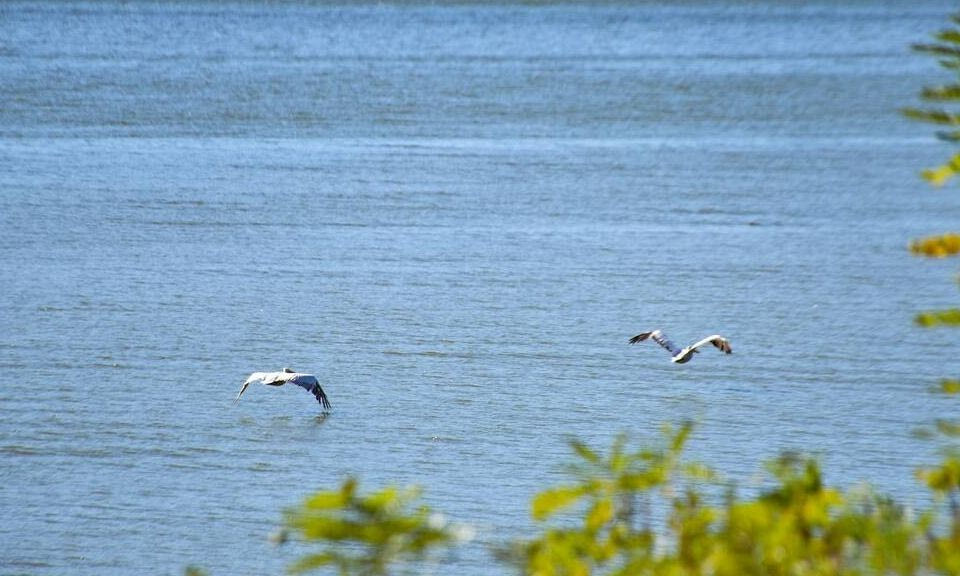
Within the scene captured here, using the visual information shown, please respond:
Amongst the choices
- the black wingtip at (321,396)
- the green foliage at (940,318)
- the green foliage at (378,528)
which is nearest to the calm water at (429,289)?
the black wingtip at (321,396)

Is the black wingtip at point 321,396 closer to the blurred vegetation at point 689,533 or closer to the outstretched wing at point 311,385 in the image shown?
the outstretched wing at point 311,385

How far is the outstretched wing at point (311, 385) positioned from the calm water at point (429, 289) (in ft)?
0.23

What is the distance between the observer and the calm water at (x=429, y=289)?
23.4ft

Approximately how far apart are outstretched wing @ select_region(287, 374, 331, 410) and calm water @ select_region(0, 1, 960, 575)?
0.07 meters

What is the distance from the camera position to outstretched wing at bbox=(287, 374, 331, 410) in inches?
311

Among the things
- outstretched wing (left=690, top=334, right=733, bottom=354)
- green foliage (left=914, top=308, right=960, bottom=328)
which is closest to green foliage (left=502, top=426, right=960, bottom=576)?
green foliage (left=914, top=308, right=960, bottom=328)

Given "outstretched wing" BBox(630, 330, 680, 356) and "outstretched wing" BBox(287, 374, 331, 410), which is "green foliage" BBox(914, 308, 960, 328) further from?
"outstretched wing" BBox(630, 330, 680, 356)

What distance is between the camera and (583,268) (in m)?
10.8

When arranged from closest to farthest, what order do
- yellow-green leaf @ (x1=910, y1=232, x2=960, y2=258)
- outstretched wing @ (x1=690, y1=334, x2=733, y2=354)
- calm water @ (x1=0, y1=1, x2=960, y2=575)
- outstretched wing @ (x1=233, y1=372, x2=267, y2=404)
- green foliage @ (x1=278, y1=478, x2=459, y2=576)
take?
green foliage @ (x1=278, y1=478, x2=459, y2=576)
yellow-green leaf @ (x1=910, y1=232, x2=960, y2=258)
calm water @ (x1=0, y1=1, x2=960, y2=575)
outstretched wing @ (x1=233, y1=372, x2=267, y2=404)
outstretched wing @ (x1=690, y1=334, x2=733, y2=354)

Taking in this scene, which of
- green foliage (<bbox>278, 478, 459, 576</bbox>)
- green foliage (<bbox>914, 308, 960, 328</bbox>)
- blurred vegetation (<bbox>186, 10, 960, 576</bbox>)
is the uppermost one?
green foliage (<bbox>914, 308, 960, 328</bbox>)

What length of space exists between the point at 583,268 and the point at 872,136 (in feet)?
23.3

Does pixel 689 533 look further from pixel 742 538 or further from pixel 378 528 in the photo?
pixel 378 528

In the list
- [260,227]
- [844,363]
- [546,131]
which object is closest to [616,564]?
[844,363]

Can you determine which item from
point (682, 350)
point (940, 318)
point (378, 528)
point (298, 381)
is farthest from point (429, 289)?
point (378, 528)
